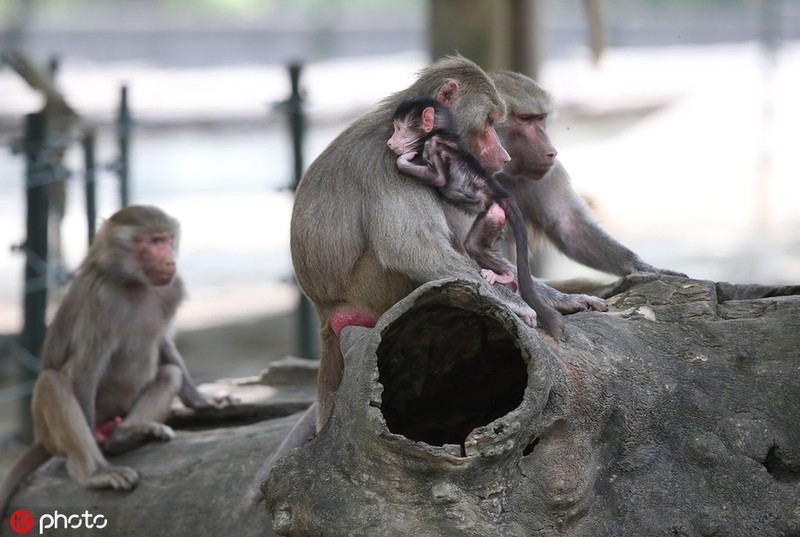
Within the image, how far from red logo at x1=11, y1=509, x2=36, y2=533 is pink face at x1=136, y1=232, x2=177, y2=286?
123 cm

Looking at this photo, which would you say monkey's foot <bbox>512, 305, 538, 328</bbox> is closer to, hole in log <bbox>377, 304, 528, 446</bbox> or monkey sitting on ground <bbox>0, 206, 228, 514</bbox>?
hole in log <bbox>377, 304, 528, 446</bbox>

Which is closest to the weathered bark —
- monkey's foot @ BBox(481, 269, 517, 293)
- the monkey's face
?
monkey's foot @ BBox(481, 269, 517, 293)

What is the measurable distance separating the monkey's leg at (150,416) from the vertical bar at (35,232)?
1.86 meters

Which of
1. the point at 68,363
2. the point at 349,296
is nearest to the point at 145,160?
the point at 68,363

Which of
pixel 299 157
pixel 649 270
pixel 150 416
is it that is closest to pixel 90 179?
pixel 299 157

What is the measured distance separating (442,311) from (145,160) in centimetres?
1352

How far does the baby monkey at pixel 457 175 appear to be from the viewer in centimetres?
383

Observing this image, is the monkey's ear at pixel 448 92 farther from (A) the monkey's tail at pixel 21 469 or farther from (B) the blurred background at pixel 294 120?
(B) the blurred background at pixel 294 120

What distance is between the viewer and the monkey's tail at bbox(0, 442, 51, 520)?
190 inches

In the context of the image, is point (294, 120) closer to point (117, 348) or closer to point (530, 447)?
point (117, 348)

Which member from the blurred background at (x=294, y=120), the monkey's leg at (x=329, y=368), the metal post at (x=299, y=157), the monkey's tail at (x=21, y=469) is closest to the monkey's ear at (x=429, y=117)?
the monkey's leg at (x=329, y=368)

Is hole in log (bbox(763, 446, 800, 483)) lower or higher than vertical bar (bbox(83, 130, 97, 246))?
lower

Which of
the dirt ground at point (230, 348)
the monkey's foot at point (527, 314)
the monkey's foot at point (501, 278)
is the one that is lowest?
the dirt ground at point (230, 348)

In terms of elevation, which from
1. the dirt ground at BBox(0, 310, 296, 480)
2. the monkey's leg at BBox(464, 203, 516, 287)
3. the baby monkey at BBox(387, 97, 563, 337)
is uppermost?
the baby monkey at BBox(387, 97, 563, 337)
